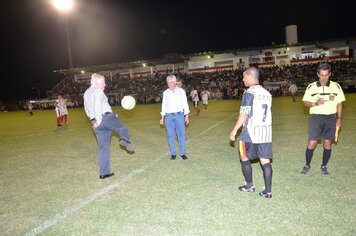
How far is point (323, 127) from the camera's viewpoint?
598 centimetres

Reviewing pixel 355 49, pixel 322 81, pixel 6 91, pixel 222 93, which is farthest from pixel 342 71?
pixel 6 91

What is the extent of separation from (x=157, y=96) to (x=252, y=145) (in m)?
38.5

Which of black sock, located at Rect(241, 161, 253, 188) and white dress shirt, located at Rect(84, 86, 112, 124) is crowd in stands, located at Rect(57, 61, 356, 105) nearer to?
white dress shirt, located at Rect(84, 86, 112, 124)

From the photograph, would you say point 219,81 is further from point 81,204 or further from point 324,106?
point 81,204

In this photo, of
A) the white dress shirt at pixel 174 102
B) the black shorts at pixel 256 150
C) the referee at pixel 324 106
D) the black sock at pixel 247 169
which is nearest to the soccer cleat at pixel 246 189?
the black sock at pixel 247 169

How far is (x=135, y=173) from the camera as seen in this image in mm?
6938

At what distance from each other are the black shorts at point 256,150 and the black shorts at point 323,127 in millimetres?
1649

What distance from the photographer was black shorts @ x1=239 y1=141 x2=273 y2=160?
4.86 metres

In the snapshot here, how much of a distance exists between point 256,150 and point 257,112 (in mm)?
624

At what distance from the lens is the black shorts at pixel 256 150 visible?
4.86 m

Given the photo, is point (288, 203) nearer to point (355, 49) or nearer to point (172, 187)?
point (172, 187)

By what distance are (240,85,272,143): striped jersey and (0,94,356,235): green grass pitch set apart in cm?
102

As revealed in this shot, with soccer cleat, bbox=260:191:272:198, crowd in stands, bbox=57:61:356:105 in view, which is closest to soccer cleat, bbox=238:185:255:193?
soccer cleat, bbox=260:191:272:198

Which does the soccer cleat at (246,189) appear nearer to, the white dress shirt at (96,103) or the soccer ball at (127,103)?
the white dress shirt at (96,103)
